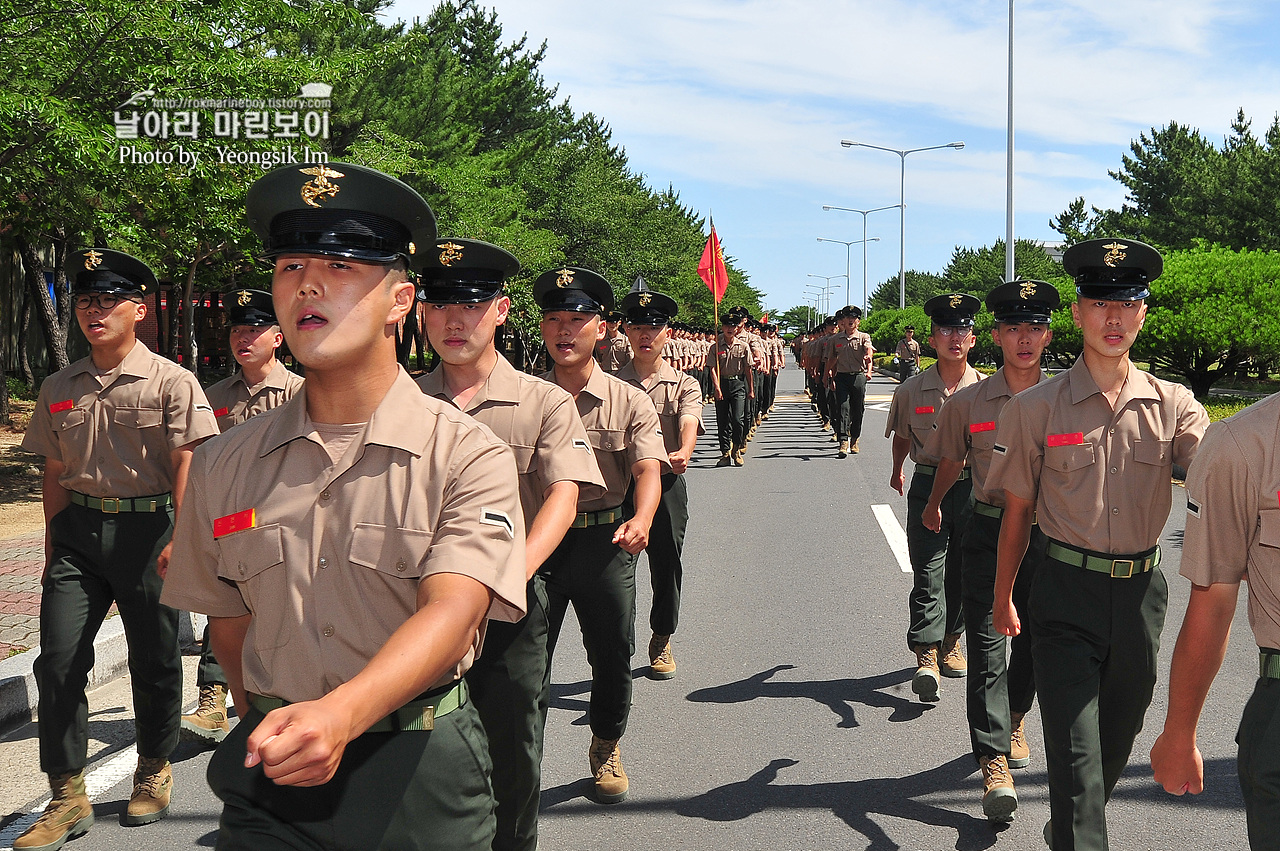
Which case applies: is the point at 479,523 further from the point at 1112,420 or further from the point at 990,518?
the point at 990,518

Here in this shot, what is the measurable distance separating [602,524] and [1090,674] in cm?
194

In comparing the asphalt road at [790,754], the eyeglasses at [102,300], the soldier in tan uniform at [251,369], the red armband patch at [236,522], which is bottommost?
the asphalt road at [790,754]

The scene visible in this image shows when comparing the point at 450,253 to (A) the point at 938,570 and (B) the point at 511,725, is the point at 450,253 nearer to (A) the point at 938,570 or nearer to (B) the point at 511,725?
(B) the point at 511,725

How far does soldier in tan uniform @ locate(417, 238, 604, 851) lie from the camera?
12.3 feet

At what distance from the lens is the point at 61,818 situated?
13.9 feet

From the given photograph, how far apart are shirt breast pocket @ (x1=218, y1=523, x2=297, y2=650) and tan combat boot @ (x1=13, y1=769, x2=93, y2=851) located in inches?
99.1

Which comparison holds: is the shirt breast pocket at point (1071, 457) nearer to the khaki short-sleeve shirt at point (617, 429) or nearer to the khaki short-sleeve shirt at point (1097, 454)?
the khaki short-sleeve shirt at point (1097, 454)

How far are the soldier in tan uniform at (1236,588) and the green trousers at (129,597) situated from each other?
141 inches

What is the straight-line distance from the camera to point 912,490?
6.45m

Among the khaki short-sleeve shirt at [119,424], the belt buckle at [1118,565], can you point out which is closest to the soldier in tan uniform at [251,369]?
the khaki short-sleeve shirt at [119,424]

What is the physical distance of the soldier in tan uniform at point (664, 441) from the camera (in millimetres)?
6621

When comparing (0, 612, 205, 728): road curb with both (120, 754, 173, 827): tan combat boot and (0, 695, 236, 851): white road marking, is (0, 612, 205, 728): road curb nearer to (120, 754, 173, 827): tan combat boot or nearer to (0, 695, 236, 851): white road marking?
(0, 695, 236, 851): white road marking

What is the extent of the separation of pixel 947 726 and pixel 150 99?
27.7 ft

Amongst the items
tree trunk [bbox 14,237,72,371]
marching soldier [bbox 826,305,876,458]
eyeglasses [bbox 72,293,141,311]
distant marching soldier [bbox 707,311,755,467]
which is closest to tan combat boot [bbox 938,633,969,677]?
eyeglasses [bbox 72,293,141,311]
